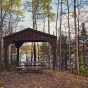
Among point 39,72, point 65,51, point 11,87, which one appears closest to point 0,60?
point 39,72

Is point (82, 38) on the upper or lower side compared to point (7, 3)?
lower

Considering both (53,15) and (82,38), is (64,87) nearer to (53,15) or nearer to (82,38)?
(53,15)

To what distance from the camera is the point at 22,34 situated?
15.5m

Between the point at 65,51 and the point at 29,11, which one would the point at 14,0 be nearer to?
the point at 29,11

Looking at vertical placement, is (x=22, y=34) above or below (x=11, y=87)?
above

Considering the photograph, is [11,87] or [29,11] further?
[29,11]

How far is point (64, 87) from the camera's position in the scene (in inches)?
425

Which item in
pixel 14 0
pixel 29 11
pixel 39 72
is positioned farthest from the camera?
pixel 29 11

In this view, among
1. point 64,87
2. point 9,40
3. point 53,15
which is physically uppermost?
point 53,15

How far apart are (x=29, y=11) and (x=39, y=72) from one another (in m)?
11.1

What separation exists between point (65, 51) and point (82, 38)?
176 inches

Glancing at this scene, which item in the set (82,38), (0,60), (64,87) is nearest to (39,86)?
(64,87)

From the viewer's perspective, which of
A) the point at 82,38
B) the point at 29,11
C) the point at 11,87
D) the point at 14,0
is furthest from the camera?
the point at 82,38

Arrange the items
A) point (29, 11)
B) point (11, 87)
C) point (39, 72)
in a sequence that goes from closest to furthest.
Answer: point (11, 87) → point (39, 72) → point (29, 11)
